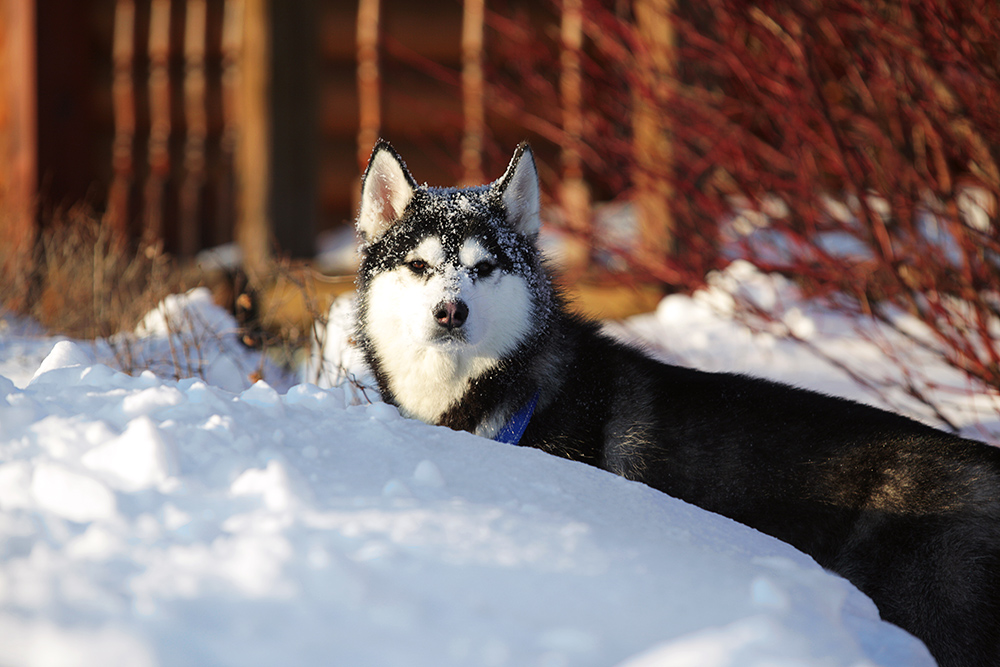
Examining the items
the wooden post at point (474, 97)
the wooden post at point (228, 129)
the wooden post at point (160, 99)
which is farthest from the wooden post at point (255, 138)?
the wooden post at point (160, 99)

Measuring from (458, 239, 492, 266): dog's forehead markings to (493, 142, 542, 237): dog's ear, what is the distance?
33 centimetres

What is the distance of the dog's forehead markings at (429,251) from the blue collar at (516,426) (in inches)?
25.7

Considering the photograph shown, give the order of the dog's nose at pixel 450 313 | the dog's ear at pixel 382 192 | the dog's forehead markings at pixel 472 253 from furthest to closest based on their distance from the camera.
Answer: the dog's ear at pixel 382 192, the dog's forehead markings at pixel 472 253, the dog's nose at pixel 450 313

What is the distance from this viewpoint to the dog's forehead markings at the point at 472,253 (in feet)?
9.18

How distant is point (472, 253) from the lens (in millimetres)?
2812

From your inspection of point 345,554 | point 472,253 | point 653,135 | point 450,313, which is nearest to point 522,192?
point 472,253

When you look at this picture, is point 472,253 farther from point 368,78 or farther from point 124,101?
point 124,101

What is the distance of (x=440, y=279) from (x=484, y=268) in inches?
8.3

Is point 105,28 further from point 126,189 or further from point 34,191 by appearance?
point 34,191

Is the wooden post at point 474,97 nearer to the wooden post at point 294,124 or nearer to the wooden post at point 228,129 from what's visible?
the wooden post at point 294,124

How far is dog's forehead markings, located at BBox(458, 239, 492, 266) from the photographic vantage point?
9.18 feet

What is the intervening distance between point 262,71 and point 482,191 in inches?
187

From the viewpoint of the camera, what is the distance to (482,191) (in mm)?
3156

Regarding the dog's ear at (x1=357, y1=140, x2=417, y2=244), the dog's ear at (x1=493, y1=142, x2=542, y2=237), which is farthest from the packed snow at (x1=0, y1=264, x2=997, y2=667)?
the dog's ear at (x1=493, y1=142, x2=542, y2=237)
